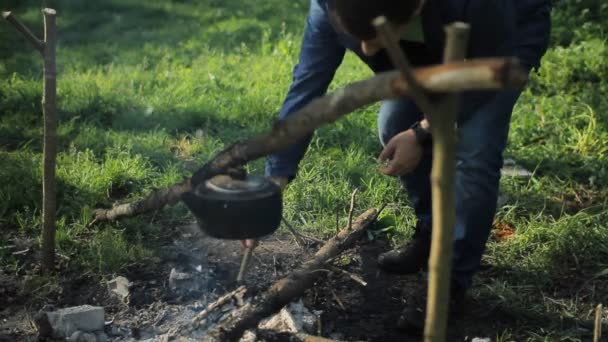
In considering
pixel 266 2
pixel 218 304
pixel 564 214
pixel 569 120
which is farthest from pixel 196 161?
pixel 266 2

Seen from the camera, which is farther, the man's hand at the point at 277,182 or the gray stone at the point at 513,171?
the gray stone at the point at 513,171

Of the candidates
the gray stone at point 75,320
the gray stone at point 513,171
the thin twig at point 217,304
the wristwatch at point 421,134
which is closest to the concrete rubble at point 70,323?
the gray stone at point 75,320

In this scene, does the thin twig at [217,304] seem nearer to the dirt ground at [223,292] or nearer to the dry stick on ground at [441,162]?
the dirt ground at [223,292]

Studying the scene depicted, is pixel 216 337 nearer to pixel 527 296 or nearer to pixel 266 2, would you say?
pixel 527 296

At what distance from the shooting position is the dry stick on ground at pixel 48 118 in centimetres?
331

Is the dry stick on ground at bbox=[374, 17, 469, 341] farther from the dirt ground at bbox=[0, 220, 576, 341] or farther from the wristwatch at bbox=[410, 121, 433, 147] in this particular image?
the dirt ground at bbox=[0, 220, 576, 341]

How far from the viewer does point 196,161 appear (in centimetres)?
488

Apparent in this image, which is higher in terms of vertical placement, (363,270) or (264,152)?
(264,152)

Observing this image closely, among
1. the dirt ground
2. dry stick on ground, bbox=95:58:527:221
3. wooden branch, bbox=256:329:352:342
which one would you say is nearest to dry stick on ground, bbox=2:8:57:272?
the dirt ground

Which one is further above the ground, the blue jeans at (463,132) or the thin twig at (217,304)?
the blue jeans at (463,132)

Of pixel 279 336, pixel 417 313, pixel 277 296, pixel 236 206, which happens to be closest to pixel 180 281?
pixel 277 296

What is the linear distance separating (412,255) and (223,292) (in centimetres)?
91

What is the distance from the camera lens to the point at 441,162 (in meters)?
1.88

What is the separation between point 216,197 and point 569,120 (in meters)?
3.87
